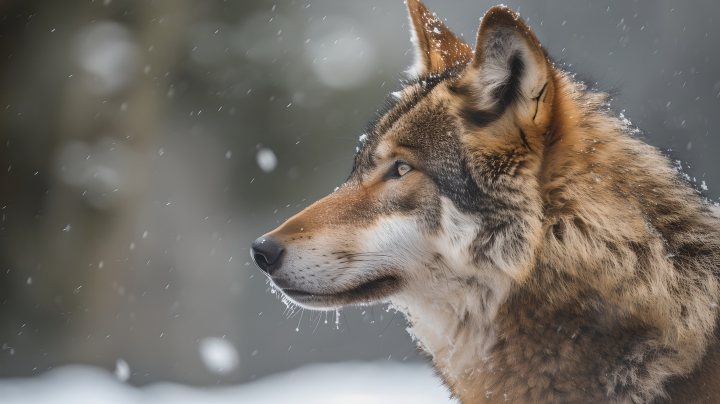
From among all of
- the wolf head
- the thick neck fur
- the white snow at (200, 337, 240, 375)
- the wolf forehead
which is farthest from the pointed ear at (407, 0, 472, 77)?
the white snow at (200, 337, 240, 375)

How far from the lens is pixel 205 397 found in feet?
19.9

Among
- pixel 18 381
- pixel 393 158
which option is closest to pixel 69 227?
pixel 18 381

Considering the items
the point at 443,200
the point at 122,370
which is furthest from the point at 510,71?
the point at 122,370

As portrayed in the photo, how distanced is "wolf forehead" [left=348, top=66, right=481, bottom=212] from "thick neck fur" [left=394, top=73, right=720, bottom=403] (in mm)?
182

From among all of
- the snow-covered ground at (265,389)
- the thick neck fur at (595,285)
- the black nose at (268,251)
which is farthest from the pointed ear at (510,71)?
the snow-covered ground at (265,389)

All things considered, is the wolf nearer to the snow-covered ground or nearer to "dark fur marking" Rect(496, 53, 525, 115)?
"dark fur marking" Rect(496, 53, 525, 115)

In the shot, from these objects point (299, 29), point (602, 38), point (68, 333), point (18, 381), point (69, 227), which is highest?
point (602, 38)

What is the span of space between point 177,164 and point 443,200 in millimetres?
5868

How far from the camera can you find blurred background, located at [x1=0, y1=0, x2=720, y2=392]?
21.2 feet

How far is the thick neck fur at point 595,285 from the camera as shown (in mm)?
1565

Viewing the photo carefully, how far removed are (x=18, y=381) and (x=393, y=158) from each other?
6.67 m

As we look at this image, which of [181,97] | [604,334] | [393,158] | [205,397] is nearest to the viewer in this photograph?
[604,334]

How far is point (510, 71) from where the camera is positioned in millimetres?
1771

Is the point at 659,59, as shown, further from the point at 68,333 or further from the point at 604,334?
the point at 68,333
